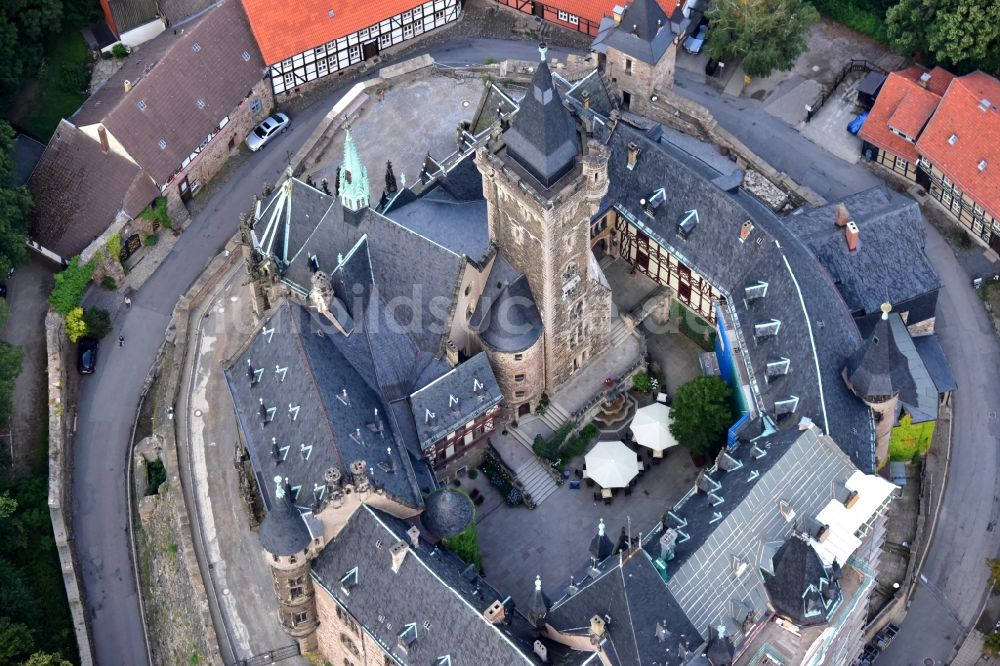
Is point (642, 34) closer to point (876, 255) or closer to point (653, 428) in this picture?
point (876, 255)

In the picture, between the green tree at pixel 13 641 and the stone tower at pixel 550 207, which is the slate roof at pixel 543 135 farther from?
the green tree at pixel 13 641

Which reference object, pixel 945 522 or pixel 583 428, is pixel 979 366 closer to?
pixel 945 522

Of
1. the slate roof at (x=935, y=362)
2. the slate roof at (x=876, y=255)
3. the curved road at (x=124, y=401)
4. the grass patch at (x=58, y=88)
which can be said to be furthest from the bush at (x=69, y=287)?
the slate roof at (x=935, y=362)


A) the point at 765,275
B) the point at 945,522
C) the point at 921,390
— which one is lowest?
the point at 945,522

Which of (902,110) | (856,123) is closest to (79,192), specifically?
(856,123)

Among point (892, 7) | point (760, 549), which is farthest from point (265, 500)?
point (892, 7)
